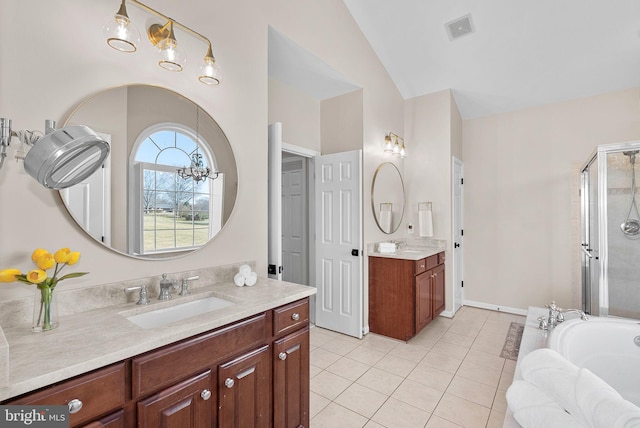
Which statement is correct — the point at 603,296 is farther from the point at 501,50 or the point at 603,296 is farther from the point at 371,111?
the point at 371,111

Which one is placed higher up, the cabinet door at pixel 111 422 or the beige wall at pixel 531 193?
the beige wall at pixel 531 193

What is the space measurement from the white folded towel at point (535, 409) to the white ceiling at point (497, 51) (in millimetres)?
2816

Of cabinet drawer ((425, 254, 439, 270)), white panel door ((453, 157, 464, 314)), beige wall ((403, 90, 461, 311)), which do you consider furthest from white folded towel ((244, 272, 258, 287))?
white panel door ((453, 157, 464, 314))

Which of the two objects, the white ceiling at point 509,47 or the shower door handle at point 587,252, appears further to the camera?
the shower door handle at point 587,252

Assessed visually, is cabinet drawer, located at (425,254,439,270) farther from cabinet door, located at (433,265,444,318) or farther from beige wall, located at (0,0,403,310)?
beige wall, located at (0,0,403,310)

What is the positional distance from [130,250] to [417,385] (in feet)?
7.55

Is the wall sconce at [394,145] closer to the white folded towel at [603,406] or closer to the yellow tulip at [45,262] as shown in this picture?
the white folded towel at [603,406]

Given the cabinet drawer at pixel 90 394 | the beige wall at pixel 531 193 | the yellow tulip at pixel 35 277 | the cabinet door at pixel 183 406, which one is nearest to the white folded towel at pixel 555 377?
the cabinet door at pixel 183 406

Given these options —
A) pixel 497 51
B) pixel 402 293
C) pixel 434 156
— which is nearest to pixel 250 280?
pixel 402 293

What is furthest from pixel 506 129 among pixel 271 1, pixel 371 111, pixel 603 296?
pixel 271 1

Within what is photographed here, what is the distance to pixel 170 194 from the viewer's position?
1.72 meters

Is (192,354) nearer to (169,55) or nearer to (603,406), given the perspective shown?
(169,55)

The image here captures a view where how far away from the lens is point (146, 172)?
5.28 feet

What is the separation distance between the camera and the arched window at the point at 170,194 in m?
1.58
